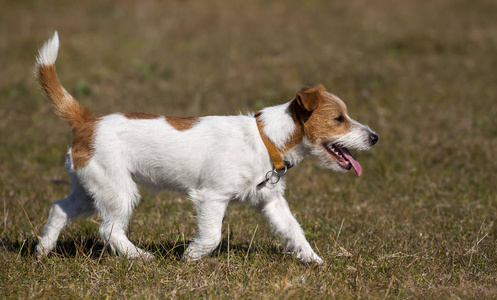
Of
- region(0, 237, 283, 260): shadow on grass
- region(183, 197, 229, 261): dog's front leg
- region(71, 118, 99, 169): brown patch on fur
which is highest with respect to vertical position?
region(71, 118, 99, 169): brown patch on fur

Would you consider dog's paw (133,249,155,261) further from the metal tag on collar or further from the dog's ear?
the dog's ear

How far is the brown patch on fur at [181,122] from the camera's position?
4488 mm

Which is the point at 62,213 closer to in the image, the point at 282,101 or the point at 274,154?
the point at 274,154

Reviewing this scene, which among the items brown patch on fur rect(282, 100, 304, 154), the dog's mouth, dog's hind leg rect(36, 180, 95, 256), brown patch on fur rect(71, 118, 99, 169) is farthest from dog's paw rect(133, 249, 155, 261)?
the dog's mouth

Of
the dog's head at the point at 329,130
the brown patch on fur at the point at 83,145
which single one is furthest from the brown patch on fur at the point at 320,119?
the brown patch on fur at the point at 83,145

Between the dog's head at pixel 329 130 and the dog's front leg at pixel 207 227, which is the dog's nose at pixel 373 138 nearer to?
the dog's head at pixel 329 130

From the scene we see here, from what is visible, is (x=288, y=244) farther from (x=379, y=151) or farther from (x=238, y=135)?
(x=379, y=151)

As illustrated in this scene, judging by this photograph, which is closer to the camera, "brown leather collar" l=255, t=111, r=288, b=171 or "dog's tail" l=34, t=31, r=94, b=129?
"brown leather collar" l=255, t=111, r=288, b=171

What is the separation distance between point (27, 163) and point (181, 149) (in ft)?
12.7

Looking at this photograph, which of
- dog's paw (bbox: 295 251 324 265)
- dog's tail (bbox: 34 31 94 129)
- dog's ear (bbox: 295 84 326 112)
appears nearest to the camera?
dog's ear (bbox: 295 84 326 112)

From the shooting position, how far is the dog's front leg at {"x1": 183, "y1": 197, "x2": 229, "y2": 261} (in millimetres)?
4266

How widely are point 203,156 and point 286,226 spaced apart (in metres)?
0.86

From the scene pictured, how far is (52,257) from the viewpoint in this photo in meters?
4.39

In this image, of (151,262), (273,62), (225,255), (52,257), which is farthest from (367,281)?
(273,62)
